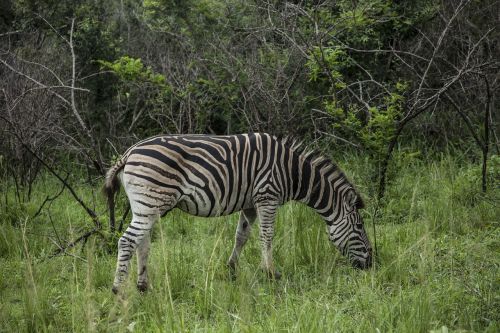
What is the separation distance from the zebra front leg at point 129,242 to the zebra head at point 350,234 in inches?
70.5

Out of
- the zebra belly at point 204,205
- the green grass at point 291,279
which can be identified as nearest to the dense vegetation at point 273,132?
the green grass at point 291,279

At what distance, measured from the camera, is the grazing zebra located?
17.5 feet

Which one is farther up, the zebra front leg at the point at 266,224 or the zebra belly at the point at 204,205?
the zebra belly at the point at 204,205

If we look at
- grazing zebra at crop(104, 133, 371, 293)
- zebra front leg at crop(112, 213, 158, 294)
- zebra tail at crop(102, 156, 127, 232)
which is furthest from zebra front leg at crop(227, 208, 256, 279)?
zebra tail at crop(102, 156, 127, 232)

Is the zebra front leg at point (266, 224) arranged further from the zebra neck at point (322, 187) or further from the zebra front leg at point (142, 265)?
the zebra front leg at point (142, 265)

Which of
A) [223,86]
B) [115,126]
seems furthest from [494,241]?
[115,126]

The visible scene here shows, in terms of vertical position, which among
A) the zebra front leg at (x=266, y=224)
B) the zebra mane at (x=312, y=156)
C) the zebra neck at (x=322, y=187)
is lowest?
the zebra front leg at (x=266, y=224)

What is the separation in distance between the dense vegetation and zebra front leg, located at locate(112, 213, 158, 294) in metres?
0.20

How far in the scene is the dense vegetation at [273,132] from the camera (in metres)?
4.46

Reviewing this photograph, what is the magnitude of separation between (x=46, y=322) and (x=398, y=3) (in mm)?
8367

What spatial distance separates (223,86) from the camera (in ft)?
32.5

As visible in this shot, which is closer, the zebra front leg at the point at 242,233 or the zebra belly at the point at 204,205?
the zebra belly at the point at 204,205

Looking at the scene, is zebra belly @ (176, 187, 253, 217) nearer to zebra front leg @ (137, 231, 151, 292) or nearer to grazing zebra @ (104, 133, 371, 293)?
grazing zebra @ (104, 133, 371, 293)

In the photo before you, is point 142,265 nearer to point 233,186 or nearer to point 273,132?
point 233,186
